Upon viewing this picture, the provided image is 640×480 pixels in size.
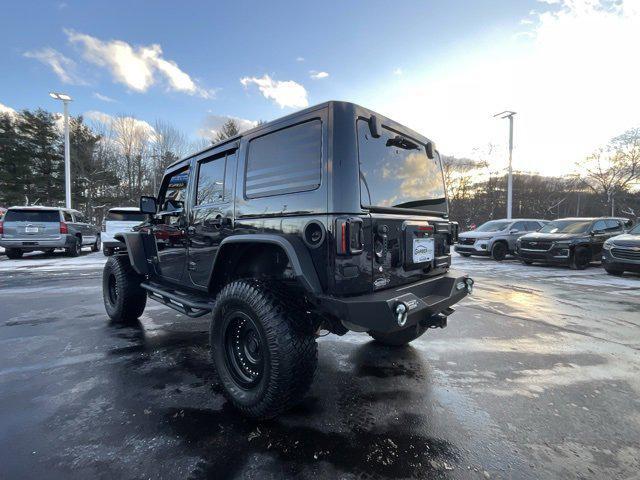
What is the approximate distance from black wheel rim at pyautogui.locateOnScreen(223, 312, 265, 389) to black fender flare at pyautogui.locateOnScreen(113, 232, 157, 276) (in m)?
2.11

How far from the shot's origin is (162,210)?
430cm

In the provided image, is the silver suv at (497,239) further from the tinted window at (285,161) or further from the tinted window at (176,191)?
the tinted window at (285,161)

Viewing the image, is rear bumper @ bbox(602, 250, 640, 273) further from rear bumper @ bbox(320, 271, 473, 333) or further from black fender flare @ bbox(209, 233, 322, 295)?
black fender flare @ bbox(209, 233, 322, 295)

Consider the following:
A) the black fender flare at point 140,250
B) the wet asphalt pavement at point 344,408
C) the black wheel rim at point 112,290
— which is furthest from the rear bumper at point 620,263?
the black wheel rim at point 112,290

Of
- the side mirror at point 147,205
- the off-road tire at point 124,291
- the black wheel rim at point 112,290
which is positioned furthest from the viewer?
→ the black wheel rim at point 112,290

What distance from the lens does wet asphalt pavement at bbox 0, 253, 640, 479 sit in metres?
1.91

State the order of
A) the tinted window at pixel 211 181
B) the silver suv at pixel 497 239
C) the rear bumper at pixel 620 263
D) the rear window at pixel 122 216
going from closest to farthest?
the tinted window at pixel 211 181 < the rear bumper at pixel 620 263 < the rear window at pixel 122 216 < the silver suv at pixel 497 239

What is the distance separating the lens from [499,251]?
42.8 feet

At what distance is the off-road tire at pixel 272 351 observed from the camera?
2131 mm

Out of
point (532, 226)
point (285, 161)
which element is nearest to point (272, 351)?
point (285, 161)

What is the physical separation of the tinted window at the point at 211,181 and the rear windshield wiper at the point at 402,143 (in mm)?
1515

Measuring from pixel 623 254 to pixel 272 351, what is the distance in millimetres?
10671

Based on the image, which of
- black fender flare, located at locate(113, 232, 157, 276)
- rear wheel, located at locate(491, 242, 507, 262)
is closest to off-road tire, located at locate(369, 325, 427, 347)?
black fender flare, located at locate(113, 232, 157, 276)

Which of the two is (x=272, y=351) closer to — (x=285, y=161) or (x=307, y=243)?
(x=307, y=243)
